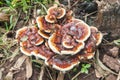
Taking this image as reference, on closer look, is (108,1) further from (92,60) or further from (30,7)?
(30,7)

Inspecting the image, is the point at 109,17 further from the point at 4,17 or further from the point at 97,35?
the point at 4,17

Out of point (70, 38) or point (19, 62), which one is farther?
point (19, 62)

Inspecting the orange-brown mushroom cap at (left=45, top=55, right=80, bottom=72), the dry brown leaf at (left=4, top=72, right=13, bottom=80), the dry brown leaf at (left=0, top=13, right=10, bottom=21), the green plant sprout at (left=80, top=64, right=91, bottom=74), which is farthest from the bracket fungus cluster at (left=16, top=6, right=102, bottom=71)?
the dry brown leaf at (left=0, top=13, right=10, bottom=21)

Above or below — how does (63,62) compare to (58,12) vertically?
below

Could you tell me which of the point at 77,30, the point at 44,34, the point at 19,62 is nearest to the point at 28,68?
the point at 19,62

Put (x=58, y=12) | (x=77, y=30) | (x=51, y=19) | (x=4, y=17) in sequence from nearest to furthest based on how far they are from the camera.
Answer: (x=77, y=30) → (x=51, y=19) → (x=58, y=12) → (x=4, y=17)

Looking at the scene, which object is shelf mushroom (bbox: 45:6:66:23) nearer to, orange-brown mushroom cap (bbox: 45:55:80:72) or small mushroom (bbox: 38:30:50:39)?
small mushroom (bbox: 38:30:50:39)

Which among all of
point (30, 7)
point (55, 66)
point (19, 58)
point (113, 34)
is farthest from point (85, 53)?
point (30, 7)
